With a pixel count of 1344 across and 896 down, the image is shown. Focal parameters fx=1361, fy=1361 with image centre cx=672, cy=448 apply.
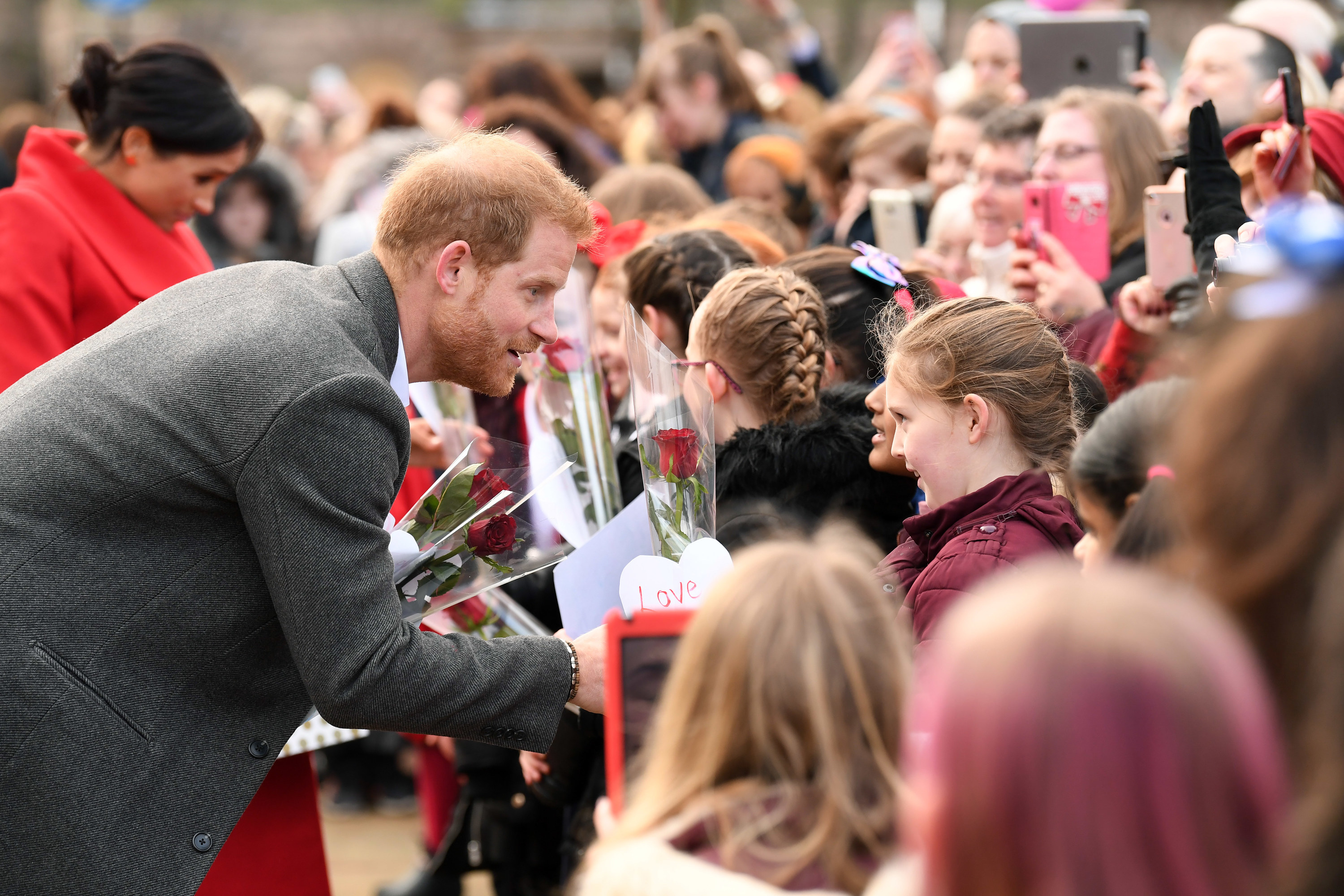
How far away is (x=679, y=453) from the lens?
8.11ft

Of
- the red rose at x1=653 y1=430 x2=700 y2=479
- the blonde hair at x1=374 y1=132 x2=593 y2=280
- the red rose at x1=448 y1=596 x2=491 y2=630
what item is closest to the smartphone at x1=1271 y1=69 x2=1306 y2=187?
the red rose at x1=653 y1=430 x2=700 y2=479

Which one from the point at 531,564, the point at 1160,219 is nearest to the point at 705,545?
the point at 531,564

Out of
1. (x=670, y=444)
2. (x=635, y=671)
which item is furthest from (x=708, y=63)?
(x=635, y=671)

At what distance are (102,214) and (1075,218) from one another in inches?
96.2

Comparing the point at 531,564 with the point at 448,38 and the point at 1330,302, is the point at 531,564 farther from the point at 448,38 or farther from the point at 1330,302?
the point at 448,38

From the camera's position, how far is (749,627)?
1372mm

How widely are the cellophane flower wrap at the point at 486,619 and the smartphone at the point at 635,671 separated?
1.28 m

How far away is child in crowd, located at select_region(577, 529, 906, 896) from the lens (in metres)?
1.36

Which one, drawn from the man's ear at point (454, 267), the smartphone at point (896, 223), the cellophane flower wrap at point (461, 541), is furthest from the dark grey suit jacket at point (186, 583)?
the smartphone at point (896, 223)

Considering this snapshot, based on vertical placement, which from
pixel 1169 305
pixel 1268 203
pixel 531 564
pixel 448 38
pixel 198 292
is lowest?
pixel 448 38

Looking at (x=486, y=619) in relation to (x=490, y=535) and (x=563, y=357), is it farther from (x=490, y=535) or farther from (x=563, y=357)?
(x=563, y=357)

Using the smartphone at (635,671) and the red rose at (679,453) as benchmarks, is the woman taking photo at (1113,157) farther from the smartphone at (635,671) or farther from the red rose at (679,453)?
the smartphone at (635,671)

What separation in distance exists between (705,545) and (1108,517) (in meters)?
0.72

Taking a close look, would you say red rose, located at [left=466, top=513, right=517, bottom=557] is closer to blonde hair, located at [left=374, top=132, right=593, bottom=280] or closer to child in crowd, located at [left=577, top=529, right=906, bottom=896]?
blonde hair, located at [left=374, top=132, right=593, bottom=280]
